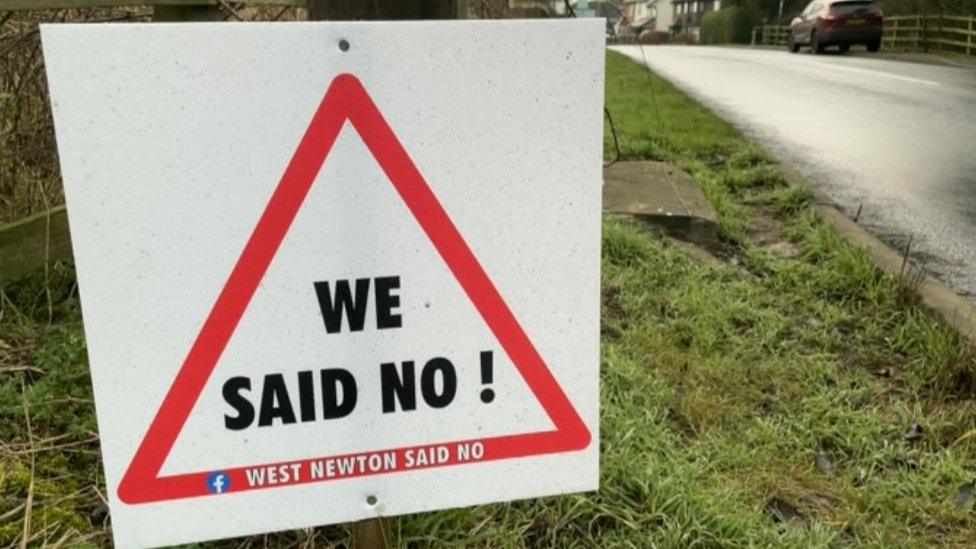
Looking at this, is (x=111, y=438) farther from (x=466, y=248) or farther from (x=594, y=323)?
(x=594, y=323)

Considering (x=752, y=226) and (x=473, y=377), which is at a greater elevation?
(x=473, y=377)

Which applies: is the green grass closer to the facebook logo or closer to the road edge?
the road edge

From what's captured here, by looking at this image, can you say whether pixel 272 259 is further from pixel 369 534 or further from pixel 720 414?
pixel 720 414

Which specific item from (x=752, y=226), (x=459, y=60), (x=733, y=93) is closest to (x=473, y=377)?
(x=459, y=60)

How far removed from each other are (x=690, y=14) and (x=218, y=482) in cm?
7426

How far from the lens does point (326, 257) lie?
4.36ft

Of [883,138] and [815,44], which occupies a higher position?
[815,44]

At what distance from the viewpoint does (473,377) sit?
1431 millimetres

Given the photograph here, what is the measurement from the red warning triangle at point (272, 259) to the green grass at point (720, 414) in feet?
2.03

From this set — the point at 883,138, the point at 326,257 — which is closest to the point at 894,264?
the point at 326,257

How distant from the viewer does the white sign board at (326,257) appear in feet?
4.11

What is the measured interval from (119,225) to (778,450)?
6.77ft

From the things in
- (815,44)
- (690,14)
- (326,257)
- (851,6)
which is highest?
(690,14)

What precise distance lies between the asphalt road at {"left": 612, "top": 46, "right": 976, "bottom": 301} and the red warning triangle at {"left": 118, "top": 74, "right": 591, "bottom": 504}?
11.4 feet
